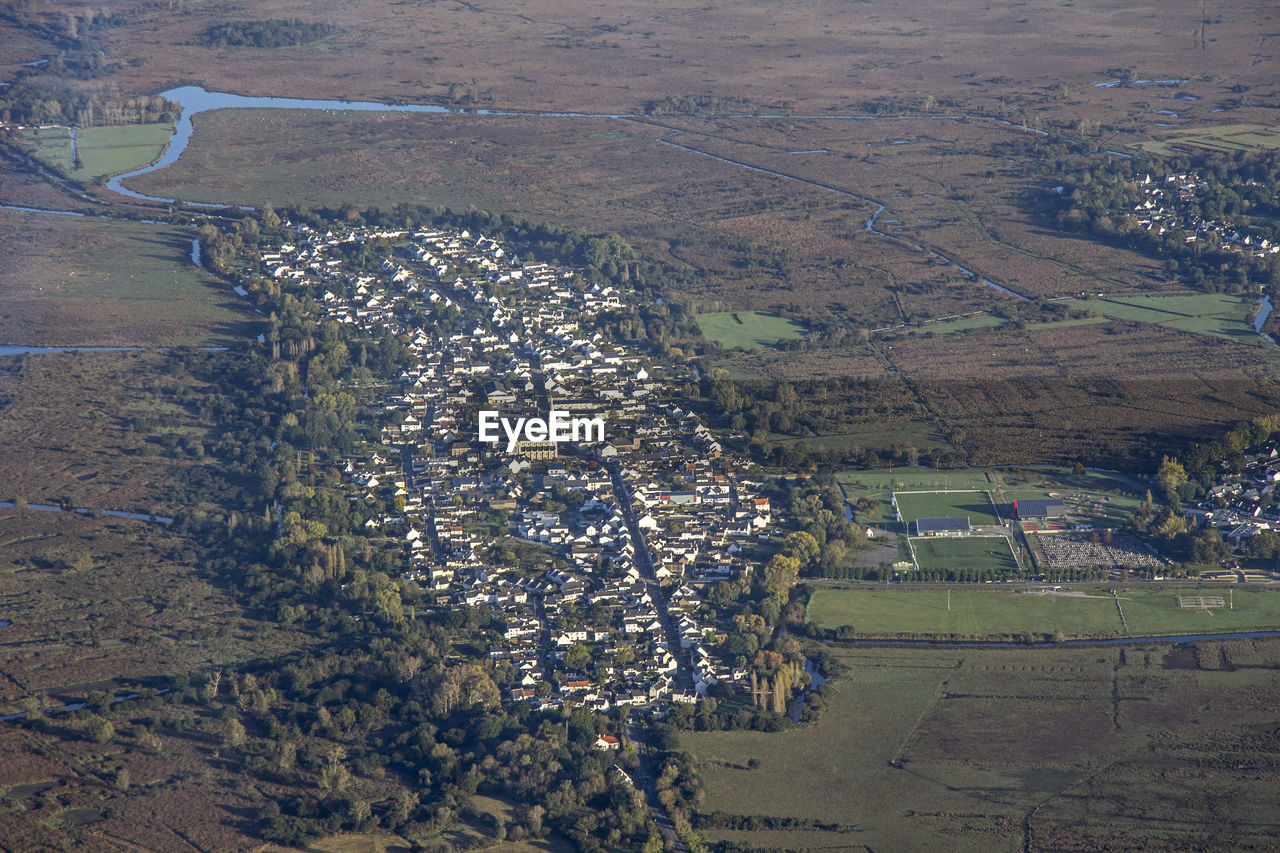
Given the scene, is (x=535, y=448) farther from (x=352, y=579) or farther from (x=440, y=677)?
(x=440, y=677)

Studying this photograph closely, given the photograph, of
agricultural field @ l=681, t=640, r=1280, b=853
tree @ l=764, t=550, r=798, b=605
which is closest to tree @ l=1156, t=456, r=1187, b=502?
agricultural field @ l=681, t=640, r=1280, b=853

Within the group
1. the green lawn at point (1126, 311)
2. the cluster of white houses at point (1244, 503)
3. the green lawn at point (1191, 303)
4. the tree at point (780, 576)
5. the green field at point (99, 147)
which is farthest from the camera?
the green field at point (99, 147)

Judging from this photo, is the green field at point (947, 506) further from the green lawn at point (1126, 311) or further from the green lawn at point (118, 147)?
the green lawn at point (118, 147)

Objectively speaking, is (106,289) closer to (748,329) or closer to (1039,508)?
(748,329)

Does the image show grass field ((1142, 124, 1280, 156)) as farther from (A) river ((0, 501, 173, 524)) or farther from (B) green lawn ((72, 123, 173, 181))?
(A) river ((0, 501, 173, 524))

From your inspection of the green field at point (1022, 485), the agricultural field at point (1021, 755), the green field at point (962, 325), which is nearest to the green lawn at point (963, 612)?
the agricultural field at point (1021, 755)

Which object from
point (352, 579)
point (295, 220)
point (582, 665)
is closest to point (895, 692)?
point (582, 665)
